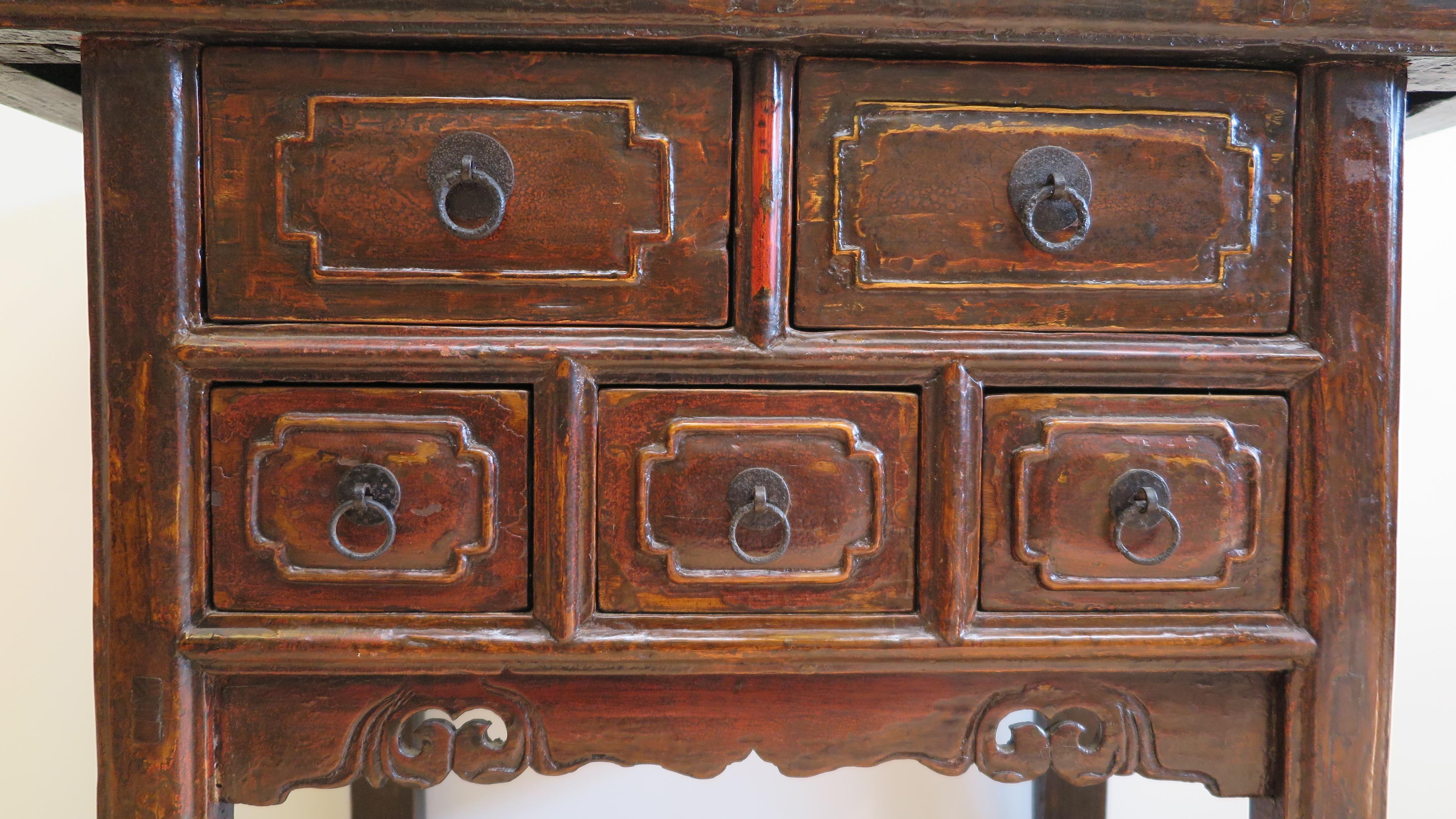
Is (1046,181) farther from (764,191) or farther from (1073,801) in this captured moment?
(1073,801)

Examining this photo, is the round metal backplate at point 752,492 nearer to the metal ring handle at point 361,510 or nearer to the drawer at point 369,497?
the drawer at point 369,497

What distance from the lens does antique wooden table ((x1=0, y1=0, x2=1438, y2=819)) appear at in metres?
0.70

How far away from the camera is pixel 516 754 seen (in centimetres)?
75

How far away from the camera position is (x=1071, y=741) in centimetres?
77

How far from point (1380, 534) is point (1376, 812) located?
241 millimetres

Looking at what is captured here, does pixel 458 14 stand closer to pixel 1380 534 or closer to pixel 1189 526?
pixel 1189 526

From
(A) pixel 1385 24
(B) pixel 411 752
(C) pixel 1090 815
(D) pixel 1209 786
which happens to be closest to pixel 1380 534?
(D) pixel 1209 786

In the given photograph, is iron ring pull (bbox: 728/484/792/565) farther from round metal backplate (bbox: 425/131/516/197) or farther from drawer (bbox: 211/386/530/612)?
round metal backplate (bbox: 425/131/516/197)

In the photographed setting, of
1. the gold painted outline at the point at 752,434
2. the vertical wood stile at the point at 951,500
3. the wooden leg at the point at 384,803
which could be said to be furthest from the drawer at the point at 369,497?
the wooden leg at the point at 384,803

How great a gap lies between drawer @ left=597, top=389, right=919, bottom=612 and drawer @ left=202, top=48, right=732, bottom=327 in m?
0.09

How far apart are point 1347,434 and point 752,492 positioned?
511mm

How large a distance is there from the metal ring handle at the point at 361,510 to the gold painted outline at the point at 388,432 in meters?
0.02

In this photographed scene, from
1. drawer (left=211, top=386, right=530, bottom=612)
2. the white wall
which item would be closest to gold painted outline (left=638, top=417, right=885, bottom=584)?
drawer (left=211, top=386, right=530, bottom=612)

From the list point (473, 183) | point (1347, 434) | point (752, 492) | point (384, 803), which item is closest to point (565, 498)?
point (752, 492)
